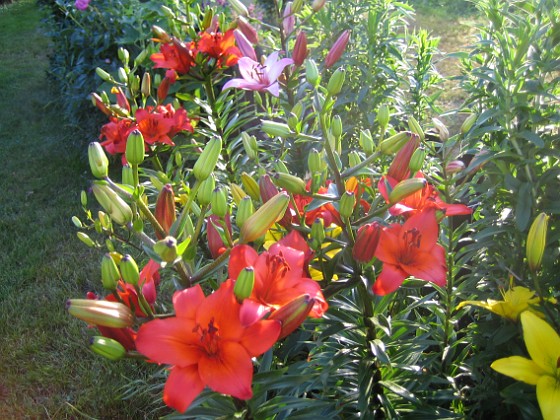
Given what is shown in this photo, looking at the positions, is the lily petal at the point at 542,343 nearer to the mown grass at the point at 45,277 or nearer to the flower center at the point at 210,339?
the flower center at the point at 210,339

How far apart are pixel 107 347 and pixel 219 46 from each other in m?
1.17

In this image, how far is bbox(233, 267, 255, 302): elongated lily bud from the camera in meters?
0.80

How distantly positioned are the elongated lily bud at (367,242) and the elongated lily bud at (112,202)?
38 centimetres

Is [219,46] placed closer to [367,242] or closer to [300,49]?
[300,49]

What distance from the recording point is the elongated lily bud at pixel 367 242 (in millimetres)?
945

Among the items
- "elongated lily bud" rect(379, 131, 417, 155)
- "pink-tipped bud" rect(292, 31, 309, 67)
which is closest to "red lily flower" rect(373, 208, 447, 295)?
"elongated lily bud" rect(379, 131, 417, 155)

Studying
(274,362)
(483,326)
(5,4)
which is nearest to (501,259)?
(483,326)

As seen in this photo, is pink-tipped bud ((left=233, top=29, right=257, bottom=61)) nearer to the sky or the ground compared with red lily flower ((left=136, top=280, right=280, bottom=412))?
nearer to the sky

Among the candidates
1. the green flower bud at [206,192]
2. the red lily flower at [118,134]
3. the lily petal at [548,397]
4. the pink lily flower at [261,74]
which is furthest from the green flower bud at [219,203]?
the red lily flower at [118,134]

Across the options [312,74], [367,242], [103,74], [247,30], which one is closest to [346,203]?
[367,242]

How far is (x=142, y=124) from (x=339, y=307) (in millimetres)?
844

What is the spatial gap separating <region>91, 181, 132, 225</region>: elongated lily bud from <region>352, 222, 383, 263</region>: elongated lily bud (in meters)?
0.38

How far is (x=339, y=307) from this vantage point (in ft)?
3.83

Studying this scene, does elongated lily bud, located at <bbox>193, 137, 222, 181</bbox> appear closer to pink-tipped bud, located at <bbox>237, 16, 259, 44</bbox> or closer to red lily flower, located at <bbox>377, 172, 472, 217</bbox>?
red lily flower, located at <bbox>377, 172, 472, 217</bbox>
